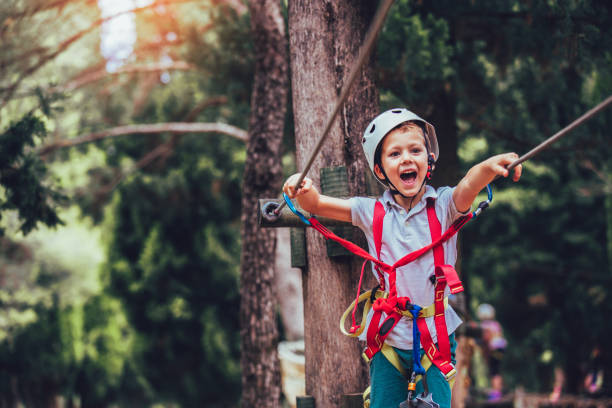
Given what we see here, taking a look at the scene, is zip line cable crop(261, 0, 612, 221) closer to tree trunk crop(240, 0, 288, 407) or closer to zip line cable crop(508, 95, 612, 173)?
zip line cable crop(508, 95, 612, 173)

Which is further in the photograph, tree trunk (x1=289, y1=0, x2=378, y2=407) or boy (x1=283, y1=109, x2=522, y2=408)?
tree trunk (x1=289, y1=0, x2=378, y2=407)

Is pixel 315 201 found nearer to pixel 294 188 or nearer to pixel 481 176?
pixel 294 188

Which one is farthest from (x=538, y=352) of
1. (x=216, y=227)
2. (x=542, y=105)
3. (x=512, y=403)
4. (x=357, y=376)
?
(x=357, y=376)

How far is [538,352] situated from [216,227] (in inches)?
343

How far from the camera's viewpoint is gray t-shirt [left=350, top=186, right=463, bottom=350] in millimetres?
2695

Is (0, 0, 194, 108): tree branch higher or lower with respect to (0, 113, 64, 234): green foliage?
higher

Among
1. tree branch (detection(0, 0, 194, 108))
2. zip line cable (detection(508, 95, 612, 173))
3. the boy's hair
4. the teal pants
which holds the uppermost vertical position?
tree branch (detection(0, 0, 194, 108))

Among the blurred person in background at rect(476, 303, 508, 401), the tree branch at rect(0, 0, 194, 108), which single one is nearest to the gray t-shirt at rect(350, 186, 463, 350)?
the tree branch at rect(0, 0, 194, 108)

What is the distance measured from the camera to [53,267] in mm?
12172

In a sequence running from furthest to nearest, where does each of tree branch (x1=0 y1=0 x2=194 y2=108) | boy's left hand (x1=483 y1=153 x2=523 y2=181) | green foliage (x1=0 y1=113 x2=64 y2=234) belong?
tree branch (x1=0 y1=0 x2=194 y2=108) → green foliage (x1=0 y1=113 x2=64 y2=234) → boy's left hand (x1=483 y1=153 x2=523 y2=181)

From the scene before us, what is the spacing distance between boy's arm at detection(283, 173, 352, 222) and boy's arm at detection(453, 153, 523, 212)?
49 centimetres

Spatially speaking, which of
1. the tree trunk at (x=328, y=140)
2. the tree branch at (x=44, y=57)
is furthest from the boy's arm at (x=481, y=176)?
the tree branch at (x=44, y=57)

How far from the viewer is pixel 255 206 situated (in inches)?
254

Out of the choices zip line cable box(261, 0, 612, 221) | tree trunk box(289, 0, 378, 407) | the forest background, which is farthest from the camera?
the forest background
